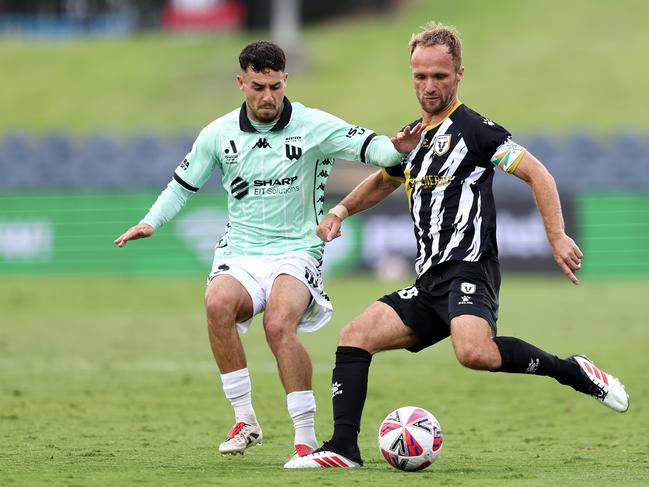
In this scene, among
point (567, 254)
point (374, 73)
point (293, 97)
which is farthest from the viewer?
point (374, 73)

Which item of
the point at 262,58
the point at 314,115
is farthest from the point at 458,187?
the point at 262,58

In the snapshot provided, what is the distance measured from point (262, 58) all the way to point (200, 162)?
87cm

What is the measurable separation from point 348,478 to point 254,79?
2.56 meters

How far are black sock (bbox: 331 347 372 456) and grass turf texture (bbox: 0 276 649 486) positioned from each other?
230 millimetres

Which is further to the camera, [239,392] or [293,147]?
[293,147]

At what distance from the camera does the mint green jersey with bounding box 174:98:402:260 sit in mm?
8117

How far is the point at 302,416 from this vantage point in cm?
767

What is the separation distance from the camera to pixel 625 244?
80.6ft

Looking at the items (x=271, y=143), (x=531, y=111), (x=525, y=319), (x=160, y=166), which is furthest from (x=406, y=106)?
(x=271, y=143)

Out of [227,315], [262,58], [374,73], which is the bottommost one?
[227,315]

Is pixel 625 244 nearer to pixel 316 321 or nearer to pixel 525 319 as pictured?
pixel 525 319

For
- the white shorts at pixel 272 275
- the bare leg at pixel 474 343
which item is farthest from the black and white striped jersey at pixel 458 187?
the white shorts at pixel 272 275

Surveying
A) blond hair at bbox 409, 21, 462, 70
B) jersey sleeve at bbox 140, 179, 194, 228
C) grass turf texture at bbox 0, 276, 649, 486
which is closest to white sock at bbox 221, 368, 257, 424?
grass turf texture at bbox 0, 276, 649, 486

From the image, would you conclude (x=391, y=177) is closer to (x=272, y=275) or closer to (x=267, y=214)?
(x=267, y=214)
